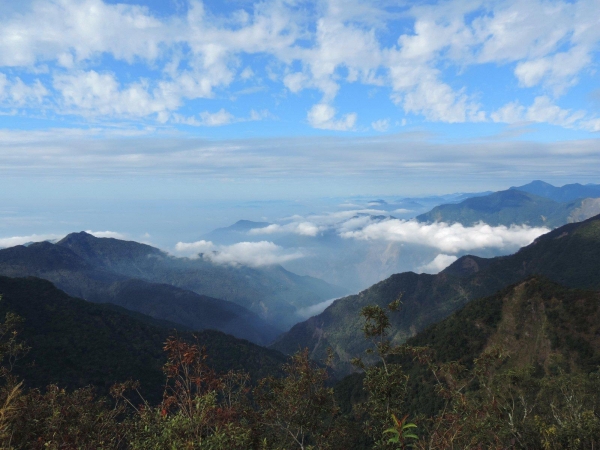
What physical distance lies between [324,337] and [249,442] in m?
189

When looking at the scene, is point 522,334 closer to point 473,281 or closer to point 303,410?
point 303,410

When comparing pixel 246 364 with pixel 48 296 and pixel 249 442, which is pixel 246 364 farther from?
pixel 249 442

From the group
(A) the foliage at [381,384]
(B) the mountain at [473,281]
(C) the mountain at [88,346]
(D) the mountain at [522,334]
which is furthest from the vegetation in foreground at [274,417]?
(B) the mountain at [473,281]

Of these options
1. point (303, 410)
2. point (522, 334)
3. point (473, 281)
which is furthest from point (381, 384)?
point (473, 281)

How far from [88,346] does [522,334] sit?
95085 millimetres

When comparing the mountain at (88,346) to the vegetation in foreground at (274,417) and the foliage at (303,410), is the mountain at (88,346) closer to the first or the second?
the vegetation in foreground at (274,417)

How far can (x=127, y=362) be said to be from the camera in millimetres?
87875

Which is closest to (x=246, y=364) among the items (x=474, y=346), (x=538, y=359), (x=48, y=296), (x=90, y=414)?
(x=48, y=296)

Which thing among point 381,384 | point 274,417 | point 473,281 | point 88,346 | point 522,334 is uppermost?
point 381,384

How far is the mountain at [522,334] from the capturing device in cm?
5731

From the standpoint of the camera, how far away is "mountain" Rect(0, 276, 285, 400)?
7181cm

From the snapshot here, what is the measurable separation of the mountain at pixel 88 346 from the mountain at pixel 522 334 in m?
49.0

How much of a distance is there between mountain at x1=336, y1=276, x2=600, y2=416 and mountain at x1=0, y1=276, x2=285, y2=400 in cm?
4900

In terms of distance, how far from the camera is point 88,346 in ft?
279
